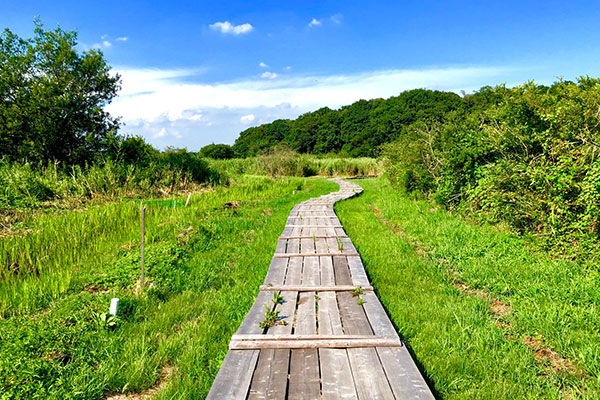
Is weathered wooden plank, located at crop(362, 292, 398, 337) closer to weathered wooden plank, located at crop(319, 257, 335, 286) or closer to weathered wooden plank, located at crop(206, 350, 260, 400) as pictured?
weathered wooden plank, located at crop(319, 257, 335, 286)

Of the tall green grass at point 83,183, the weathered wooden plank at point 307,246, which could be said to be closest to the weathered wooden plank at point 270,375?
the weathered wooden plank at point 307,246

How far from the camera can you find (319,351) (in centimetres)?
243

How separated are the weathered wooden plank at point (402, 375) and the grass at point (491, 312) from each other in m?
0.35

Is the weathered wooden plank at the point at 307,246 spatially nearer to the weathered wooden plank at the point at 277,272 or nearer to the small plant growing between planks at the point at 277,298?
the weathered wooden plank at the point at 277,272

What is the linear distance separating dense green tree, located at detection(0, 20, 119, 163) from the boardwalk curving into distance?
39.0ft

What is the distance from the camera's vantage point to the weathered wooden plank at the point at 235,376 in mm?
1989

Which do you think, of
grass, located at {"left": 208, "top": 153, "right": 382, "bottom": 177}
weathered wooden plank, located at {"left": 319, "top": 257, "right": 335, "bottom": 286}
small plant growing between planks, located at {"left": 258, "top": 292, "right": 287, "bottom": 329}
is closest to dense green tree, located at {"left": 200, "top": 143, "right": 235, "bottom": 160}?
grass, located at {"left": 208, "top": 153, "right": 382, "bottom": 177}

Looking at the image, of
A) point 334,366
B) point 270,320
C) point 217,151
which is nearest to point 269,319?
point 270,320

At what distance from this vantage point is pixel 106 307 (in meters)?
3.28

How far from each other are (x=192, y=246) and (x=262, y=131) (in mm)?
58671

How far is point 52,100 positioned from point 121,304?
11.6 meters

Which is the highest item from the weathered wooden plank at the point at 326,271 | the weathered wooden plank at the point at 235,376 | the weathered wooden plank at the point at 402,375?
the weathered wooden plank at the point at 326,271

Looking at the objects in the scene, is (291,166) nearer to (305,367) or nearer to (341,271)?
(341,271)

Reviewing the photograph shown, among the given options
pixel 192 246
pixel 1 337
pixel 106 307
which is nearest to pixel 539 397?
pixel 106 307
